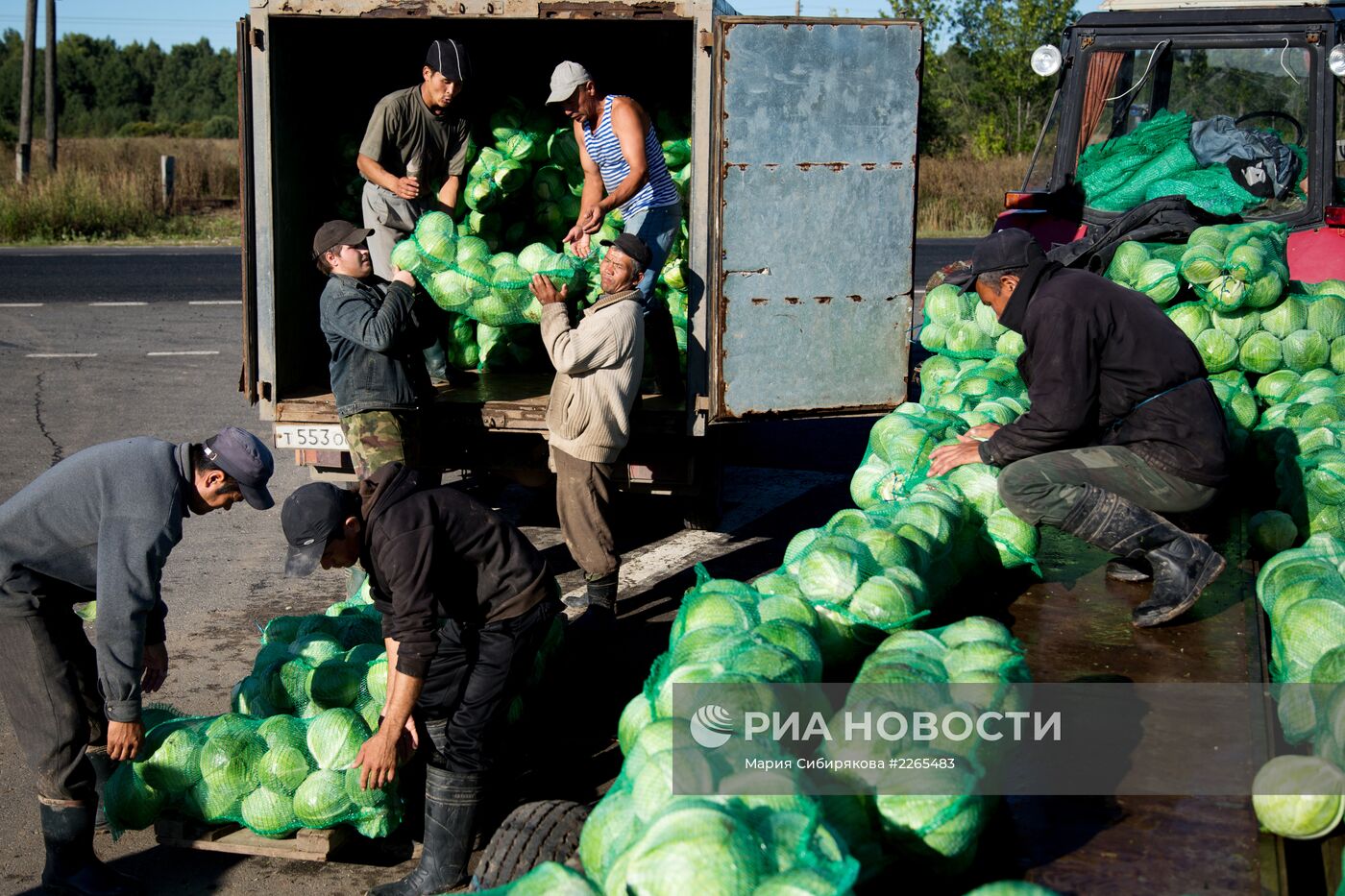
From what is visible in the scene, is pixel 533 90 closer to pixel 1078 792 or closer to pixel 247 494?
pixel 247 494

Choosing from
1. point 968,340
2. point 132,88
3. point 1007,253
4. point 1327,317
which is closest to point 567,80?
point 968,340

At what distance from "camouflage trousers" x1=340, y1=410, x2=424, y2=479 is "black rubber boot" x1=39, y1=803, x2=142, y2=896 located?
2.48m

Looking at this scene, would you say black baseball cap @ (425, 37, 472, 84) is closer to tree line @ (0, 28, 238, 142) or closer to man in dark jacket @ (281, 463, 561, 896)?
man in dark jacket @ (281, 463, 561, 896)

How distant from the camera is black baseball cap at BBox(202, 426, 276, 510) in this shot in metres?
4.12

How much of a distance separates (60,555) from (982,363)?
496cm

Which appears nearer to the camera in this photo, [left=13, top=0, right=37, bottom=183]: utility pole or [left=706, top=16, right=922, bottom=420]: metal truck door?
[left=706, top=16, right=922, bottom=420]: metal truck door

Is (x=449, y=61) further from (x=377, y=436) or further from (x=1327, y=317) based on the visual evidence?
(x=1327, y=317)

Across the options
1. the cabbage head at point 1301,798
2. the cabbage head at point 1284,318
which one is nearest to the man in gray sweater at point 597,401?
the cabbage head at point 1301,798

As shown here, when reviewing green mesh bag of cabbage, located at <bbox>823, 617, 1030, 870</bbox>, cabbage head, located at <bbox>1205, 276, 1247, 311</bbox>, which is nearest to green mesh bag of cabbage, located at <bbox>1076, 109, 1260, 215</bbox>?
cabbage head, located at <bbox>1205, 276, 1247, 311</bbox>

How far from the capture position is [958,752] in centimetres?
328

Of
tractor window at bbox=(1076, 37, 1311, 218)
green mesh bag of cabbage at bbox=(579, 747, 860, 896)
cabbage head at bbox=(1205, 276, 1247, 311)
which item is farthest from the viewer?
tractor window at bbox=(1076, 37, 1311, 218)

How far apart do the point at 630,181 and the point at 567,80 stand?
0.64 metres

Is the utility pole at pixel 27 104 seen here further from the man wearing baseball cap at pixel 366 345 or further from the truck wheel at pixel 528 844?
the truck wheel at pixel 528 844

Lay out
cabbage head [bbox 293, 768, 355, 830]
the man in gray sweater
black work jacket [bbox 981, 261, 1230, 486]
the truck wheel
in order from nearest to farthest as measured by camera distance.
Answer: the truck wheel < cabbage head [bbox 293, 768, 355, 830] < black work jacket [bbox 981, 261, 1230, 486] < the man in gray sweater
